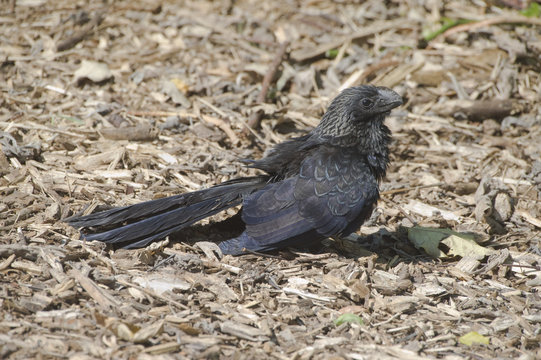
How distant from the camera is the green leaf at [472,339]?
4.25 metres

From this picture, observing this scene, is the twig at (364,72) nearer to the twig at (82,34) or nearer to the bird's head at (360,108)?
the bird's head at (360,108)

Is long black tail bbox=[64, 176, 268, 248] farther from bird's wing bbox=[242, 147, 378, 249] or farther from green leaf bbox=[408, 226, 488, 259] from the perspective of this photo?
green leaf bbox=[408, 226, 488, 259]

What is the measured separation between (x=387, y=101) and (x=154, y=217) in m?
2.43

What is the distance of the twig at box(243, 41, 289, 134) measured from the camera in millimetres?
7145

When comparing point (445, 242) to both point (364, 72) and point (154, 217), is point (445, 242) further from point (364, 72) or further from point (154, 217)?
point (364, 72)

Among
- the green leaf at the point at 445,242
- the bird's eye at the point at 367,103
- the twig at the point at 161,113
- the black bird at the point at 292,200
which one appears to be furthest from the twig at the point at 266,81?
the green leaf at the point at 445,242

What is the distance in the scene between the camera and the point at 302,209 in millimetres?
5211

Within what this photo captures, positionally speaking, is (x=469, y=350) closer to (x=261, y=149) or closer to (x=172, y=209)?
(x=172, y=209)

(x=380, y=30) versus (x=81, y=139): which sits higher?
(x=380, y=30)

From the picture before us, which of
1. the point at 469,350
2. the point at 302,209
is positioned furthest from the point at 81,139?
the point at 469,350

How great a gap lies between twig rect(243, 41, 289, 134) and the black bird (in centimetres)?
145

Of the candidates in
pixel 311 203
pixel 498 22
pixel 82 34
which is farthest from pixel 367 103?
pixel 82 34

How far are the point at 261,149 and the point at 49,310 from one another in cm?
357

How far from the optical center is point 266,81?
7.66 meters
